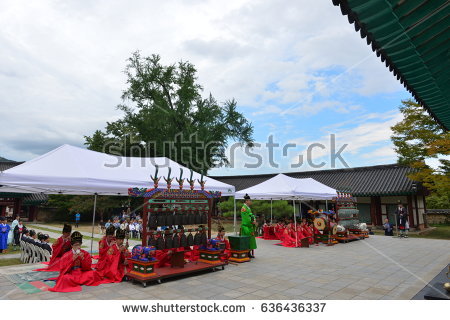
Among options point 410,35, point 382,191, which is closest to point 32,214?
point 382,191

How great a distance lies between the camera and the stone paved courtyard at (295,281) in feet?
15.2

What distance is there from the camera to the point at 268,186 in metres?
11.4

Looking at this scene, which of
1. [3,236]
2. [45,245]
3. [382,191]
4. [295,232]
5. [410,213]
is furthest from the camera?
[382,191]

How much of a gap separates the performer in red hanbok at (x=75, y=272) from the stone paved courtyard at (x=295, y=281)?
24 cm

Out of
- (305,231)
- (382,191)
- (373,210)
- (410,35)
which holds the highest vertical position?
(410,35)

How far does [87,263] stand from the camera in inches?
213

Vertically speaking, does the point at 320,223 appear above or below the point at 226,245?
above

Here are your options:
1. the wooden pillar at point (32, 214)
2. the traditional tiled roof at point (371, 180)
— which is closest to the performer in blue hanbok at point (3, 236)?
the traditional tiled roof at point (371, 180)

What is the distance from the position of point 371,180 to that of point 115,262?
63.9ft

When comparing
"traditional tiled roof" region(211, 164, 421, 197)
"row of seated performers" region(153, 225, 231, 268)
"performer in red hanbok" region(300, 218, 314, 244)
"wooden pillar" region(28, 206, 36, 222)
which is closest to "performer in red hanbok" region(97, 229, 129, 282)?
"row of seated performers" region(153, 225, 231, 268)

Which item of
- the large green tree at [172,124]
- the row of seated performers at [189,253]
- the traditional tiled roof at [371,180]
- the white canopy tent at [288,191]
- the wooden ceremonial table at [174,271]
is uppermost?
the large green tree at [172,124]

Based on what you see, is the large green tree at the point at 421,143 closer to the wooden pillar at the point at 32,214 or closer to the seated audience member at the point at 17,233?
the seated audience member at the point at 17,233

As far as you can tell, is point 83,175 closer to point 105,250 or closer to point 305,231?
point 105,250
